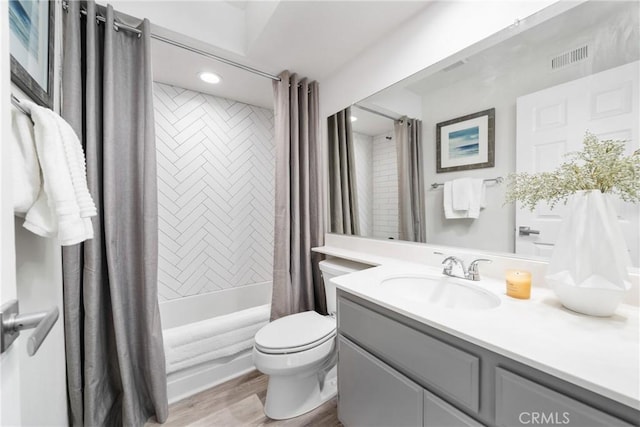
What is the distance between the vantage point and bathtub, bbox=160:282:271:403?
1.54 m

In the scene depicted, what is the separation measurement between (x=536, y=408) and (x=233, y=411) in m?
1.52

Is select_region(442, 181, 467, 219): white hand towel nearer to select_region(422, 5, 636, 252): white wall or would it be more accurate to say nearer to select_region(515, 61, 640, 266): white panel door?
select_region(422, 5, 636, 252): white wall

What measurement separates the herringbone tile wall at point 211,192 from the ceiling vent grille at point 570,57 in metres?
2.16

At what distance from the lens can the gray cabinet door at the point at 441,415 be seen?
693 mm

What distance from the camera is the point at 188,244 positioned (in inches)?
84.8

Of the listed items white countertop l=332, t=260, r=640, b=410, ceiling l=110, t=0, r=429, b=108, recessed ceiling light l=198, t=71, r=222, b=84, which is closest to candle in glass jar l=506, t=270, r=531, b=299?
white countertop l=332, t=260, r=640, b=410

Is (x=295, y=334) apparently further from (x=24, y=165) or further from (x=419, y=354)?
(x=24, y=165)

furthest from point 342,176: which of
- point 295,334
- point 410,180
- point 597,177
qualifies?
point 597,177

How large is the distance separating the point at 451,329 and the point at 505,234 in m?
0.65

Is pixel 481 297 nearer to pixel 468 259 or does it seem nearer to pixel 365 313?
pixel 468 259

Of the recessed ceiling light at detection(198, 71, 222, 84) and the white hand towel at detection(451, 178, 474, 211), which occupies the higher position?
the recessed ceiling light at detection(198, 71, 222, 84)

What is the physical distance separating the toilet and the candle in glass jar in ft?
2.78

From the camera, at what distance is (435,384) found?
76 cm

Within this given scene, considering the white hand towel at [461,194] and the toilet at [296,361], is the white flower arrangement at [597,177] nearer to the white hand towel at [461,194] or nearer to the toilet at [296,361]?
the white hand towel at [461,194]
